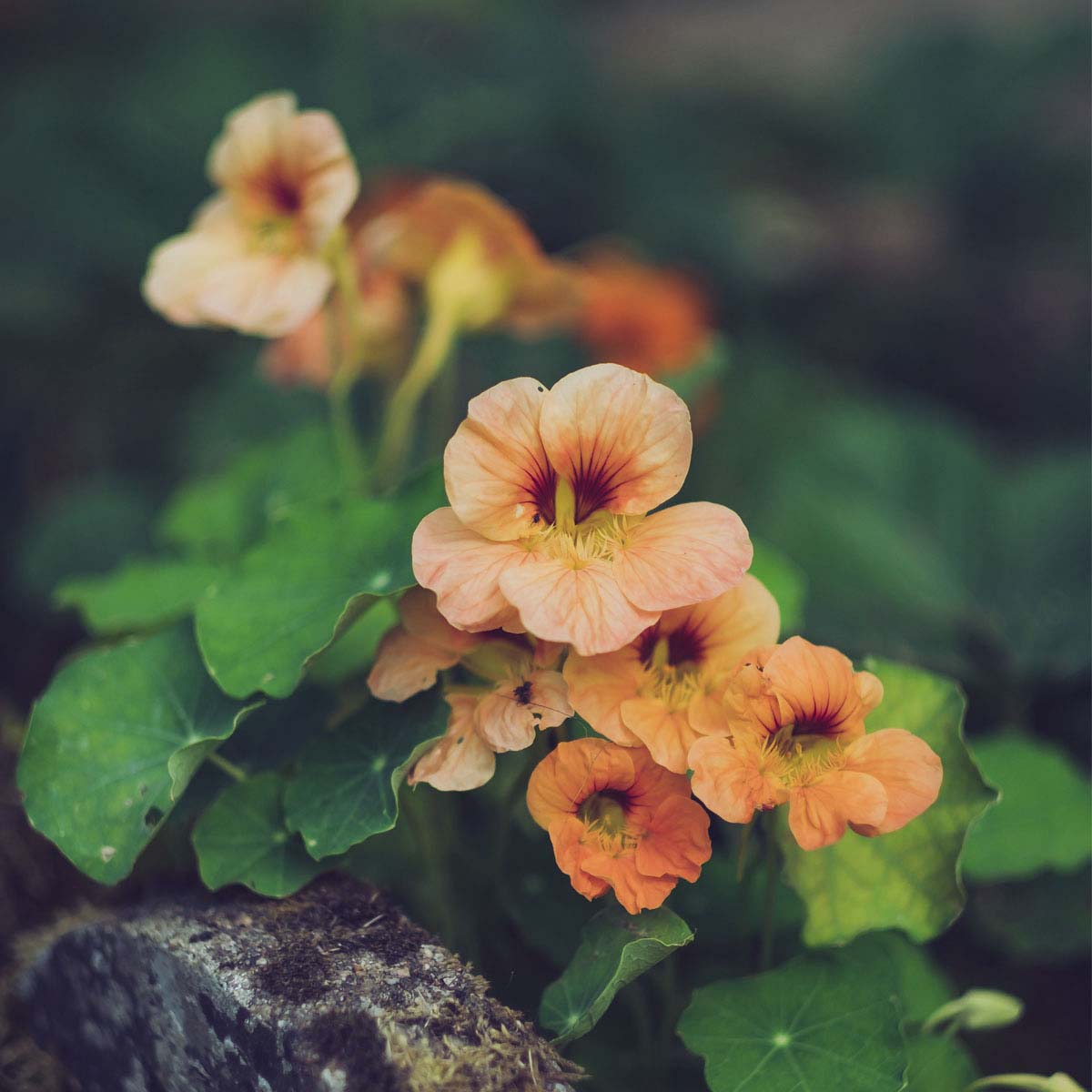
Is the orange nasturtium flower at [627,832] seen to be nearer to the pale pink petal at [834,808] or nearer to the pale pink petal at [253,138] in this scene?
the pale pink petal at [834,808]

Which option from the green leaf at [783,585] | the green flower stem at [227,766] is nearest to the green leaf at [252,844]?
the green flower stem at [227,766]

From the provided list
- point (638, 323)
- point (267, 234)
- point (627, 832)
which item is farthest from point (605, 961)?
point (638, 323)

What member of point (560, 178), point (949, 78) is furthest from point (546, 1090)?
point (949, 78)

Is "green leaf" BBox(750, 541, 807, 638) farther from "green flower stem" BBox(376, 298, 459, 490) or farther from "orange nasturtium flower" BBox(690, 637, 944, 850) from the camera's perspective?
"green flower stem" BBox(376, 298, 459, 490)

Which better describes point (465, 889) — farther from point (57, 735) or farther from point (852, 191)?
point (852, 191)

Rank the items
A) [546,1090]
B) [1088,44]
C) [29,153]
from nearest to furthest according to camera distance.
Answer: [546,1090], [29,153], [1088,44]

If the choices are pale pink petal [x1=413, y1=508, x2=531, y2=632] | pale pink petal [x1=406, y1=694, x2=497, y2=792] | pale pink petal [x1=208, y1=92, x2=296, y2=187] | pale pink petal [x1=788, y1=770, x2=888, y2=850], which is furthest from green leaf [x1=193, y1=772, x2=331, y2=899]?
pale pink petal [x1=208, y1=92, x2=296, y2=187]
